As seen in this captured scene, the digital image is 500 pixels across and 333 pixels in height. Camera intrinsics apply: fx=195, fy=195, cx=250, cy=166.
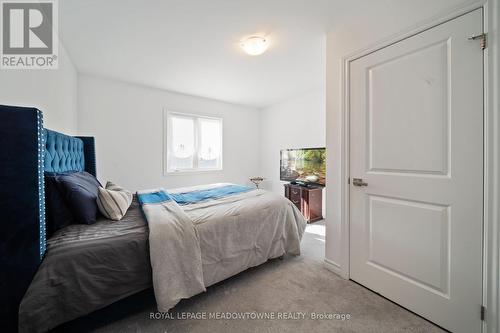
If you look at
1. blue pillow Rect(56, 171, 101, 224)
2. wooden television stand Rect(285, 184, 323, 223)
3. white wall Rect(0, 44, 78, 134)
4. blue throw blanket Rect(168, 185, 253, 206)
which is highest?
white wall Rect(0, 44, 78, 134)

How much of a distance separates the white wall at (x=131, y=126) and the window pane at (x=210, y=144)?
21 centimetres

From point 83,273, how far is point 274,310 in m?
1.31

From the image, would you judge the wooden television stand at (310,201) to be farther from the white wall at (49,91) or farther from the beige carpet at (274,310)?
the white wall at (49,91)

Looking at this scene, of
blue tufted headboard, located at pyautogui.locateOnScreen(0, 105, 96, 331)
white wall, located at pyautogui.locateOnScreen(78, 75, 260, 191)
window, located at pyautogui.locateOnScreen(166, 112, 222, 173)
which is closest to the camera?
blue tufted headboard, located at pyautogui.locateOnScreen(0, 105, 96, 331)

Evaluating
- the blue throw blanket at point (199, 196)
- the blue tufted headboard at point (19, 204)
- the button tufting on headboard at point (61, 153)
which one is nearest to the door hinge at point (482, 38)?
the blue throw blanket at point (199, 196)

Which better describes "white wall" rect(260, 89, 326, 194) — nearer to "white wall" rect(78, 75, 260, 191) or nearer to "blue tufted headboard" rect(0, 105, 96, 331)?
"white wall" rect(78, 75, 260, 191)

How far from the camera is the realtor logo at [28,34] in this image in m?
1.55

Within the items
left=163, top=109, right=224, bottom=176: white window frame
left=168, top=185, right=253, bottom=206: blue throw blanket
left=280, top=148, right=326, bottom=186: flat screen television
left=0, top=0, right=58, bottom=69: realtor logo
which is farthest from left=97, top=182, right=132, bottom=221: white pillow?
left=280, top=148, right=326, bottom=186: flat screen television

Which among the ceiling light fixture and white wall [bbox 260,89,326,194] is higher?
the ceiling light fixture

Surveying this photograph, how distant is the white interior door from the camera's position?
48.1 inches

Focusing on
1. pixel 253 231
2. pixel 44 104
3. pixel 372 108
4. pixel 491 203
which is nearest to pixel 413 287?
pixel 491 203

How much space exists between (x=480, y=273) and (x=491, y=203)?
0.44 meters

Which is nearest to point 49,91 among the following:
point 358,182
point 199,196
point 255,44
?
point 199,196

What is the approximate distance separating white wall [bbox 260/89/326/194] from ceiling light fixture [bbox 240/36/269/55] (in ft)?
6.61
